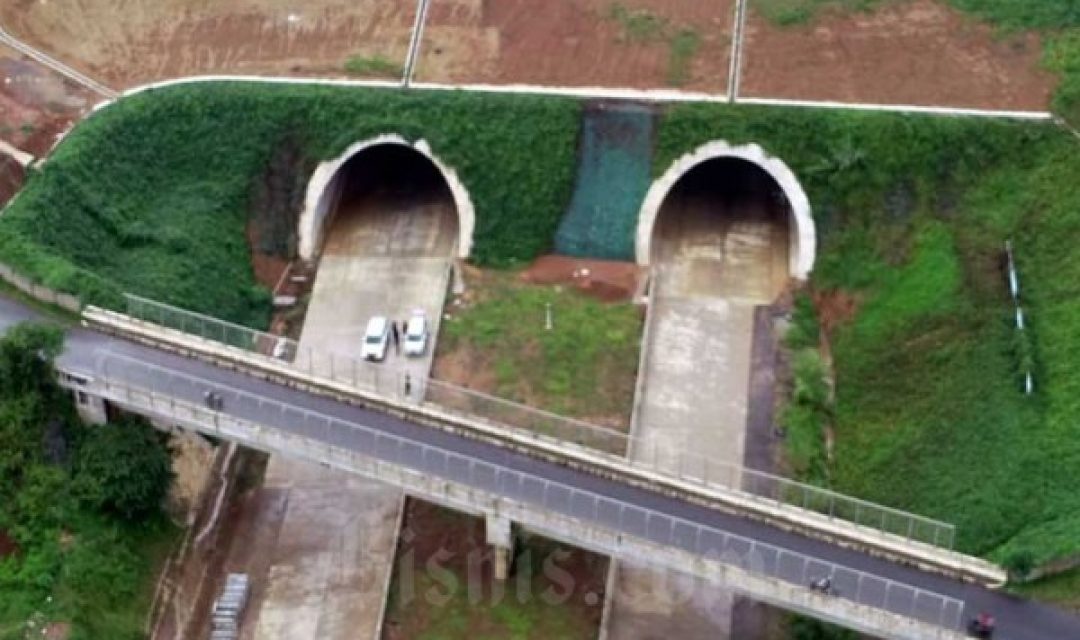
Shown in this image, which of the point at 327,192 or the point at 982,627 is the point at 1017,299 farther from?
the point at 327,192

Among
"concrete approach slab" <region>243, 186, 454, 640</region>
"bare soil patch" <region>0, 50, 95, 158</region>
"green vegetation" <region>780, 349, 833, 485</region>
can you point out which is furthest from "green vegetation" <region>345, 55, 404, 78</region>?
"green vegetation" <region>780, 349, 833, 485</region>

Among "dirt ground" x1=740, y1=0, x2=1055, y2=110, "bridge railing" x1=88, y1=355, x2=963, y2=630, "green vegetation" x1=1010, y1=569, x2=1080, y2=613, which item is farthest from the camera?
"dirt ground" x1=740, y1=0, x2=1055, y2=110

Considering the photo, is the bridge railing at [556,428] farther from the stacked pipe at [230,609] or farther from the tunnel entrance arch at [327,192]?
the tunnel entrance arch at [327,192]

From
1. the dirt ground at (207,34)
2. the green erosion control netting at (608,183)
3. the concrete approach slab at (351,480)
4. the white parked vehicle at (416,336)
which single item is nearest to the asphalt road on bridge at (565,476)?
the concrete approach slab at (351,480)

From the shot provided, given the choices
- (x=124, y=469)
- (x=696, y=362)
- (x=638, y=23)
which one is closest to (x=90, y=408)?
(x=124, y=469)

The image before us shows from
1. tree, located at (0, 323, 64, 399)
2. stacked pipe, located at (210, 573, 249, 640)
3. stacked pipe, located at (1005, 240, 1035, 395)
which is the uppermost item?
stacked pipe, located at (1005, 240, 1035, 395)

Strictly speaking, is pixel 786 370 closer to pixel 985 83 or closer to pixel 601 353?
pixel 601 353

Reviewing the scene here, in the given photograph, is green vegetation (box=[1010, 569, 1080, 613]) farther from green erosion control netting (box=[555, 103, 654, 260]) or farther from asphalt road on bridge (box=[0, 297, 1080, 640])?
green erosion control netting (box=[555, 103, 654, 260])
